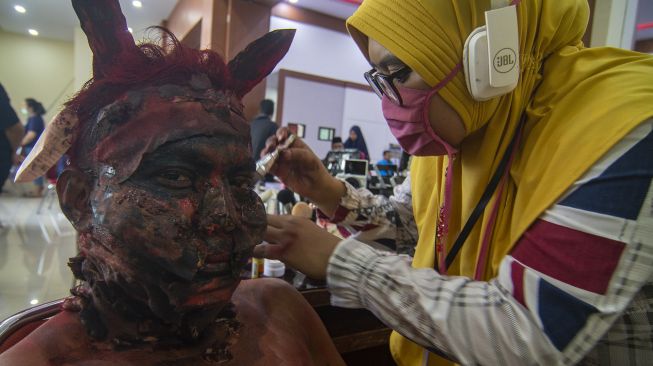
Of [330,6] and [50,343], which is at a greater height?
[330,6]

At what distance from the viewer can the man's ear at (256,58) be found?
74 cm

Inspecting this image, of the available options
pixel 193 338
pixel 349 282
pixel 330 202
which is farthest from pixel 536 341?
pixel 330 202

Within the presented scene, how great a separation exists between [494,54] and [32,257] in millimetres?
3730

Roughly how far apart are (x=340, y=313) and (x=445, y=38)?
3.08ft

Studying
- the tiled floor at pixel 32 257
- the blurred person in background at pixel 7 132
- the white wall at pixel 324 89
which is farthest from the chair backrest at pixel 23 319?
the white wall at pixel 324 89

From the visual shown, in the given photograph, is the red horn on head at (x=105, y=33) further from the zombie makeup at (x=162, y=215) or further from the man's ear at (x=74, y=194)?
the man's ear at (x=74, y=194)

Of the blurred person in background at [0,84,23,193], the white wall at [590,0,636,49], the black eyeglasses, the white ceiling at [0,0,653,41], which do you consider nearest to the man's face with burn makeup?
the black eyeglasses

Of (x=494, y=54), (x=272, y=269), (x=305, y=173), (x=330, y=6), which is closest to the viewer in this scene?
(x=494, y=54)

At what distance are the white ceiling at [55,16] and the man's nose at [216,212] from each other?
3.78 metres

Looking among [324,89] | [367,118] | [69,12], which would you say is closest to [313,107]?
[324,89]

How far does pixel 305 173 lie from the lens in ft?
3.93

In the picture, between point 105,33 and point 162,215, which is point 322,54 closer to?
point 105,33

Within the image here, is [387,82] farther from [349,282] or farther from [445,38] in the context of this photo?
[349,282]

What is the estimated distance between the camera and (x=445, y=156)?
3.51 feet
